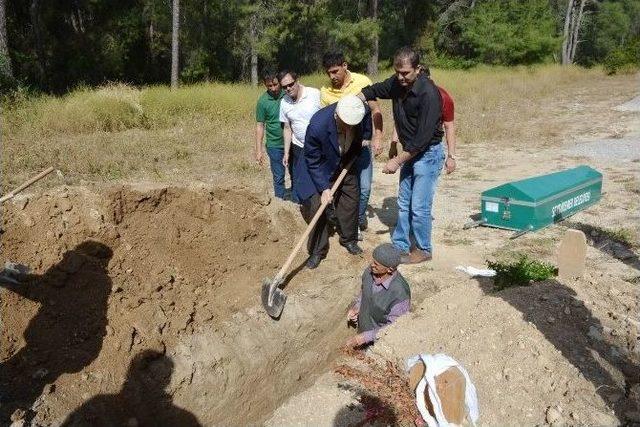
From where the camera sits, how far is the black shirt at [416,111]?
422 centimetres

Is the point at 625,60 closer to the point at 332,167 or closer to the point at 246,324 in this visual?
the point at 332,167

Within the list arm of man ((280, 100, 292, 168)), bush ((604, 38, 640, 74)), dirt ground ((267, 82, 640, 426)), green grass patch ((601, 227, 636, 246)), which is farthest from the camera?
bush ((604, 38, 640, 74))

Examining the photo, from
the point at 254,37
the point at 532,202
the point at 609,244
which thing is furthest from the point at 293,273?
the point at 254,37

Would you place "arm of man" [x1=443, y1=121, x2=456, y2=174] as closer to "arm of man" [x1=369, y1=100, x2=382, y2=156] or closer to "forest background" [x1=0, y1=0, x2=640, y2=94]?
"arm of man" [x1=369, y1=100, x2=382, y2=156]

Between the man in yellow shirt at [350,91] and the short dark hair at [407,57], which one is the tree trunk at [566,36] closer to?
the man in yellow shirt at [350,91]

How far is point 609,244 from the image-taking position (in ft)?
Answer: 17.9

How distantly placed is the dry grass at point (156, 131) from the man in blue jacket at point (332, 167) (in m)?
3.25

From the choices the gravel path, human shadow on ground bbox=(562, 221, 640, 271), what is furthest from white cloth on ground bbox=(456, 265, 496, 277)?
the gravel path

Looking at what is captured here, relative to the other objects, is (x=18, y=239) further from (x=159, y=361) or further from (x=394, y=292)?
(x=394, y=292)

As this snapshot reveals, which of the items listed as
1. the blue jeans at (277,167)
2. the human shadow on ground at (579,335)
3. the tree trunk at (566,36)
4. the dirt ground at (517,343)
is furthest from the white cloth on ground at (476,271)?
the tree trunk at (566,36)

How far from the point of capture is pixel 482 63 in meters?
34.7

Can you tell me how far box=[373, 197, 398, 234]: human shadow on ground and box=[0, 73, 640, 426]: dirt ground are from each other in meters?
0.42

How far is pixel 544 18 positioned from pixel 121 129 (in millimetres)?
33920

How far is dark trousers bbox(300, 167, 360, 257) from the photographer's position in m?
4.72
